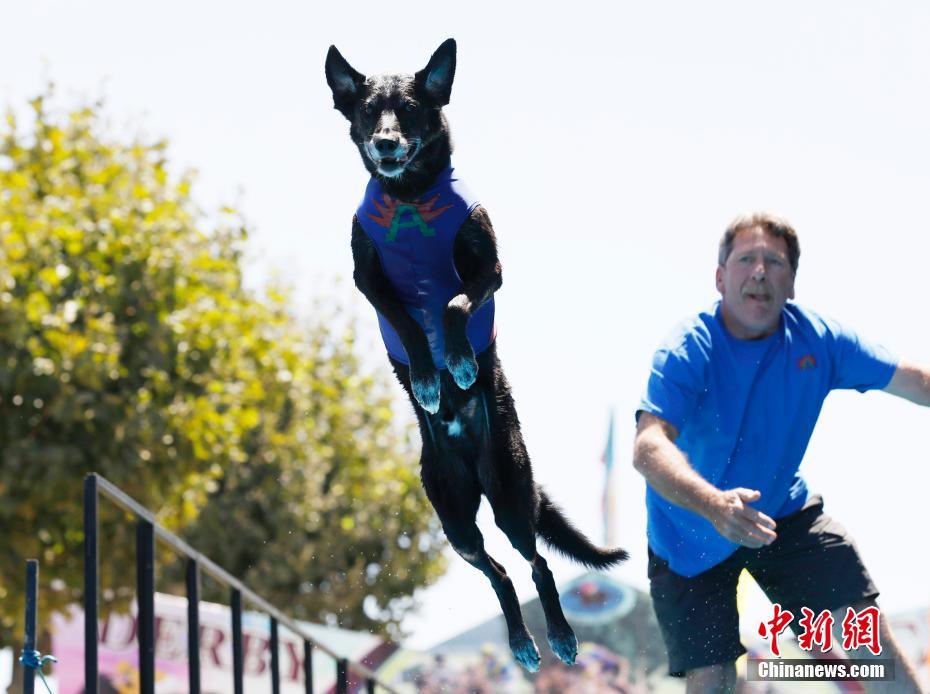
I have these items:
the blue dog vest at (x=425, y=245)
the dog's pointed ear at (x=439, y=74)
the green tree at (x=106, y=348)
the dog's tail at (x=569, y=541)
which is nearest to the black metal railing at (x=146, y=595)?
the dog's tail at (x=569, y=541)

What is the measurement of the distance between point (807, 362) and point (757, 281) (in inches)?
14.6

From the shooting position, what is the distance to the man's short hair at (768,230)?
5227 millimetres

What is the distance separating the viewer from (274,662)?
29.6 feet

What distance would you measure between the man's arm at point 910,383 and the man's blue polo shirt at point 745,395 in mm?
53

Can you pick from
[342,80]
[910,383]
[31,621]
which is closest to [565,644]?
[342,80]

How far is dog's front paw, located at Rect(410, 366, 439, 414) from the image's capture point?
3.63m

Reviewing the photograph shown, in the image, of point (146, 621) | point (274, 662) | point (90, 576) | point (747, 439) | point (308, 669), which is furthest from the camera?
point (308, 669)

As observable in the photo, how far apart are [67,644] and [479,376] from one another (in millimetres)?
16942

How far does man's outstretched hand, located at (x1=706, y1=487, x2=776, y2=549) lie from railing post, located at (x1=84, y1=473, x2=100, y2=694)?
2423 millimetres

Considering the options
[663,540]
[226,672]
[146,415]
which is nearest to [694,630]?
[663,540]

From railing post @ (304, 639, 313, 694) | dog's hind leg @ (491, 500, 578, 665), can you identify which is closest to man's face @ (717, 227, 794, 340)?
dog's hind leg @ (491, 500, 578, 665)

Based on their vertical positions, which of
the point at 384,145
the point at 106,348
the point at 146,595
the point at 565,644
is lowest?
the point at 565,644

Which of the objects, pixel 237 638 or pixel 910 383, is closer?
pixel 910 383

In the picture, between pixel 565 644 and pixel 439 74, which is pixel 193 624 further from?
pixel 439 74
